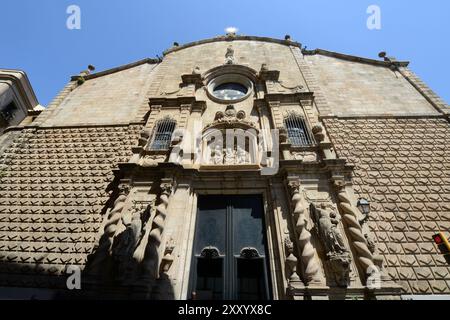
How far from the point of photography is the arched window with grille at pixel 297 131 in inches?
413

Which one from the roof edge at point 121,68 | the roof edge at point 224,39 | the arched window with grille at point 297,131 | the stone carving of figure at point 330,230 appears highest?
the roof edge at point 224,39

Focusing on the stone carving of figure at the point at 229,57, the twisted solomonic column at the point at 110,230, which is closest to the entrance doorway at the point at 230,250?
the twisted solomonic column at the point at 110,230

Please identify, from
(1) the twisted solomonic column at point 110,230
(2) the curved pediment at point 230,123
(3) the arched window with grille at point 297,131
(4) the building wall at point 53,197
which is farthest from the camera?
(2) the curved pediment at point 230,123

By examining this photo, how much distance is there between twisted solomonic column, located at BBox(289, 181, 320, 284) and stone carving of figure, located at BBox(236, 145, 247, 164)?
2.42m

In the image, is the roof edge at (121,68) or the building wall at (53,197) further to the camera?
the roof edge at (121,68)

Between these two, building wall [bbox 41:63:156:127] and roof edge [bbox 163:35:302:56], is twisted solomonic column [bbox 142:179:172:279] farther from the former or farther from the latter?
roof edge [bbox 163:35:302:56]

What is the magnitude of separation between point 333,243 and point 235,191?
144 inches

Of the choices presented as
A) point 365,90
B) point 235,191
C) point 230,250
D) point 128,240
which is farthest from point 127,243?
point 365,90

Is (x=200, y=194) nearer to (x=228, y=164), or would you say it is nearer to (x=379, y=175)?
(x=228, y=164)

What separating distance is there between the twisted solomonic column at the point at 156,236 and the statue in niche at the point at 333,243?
4.52m

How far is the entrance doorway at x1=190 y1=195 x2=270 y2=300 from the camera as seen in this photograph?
731 cm

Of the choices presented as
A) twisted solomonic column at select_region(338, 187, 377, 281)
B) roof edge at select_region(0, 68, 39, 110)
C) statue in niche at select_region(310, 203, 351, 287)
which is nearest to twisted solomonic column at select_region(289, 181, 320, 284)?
statue in niche at select_region(310, 203, 351, 287)

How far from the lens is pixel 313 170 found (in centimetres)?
905

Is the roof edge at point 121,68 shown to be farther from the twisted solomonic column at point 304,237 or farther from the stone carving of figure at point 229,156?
the twisted solomonic column at point 304,237
